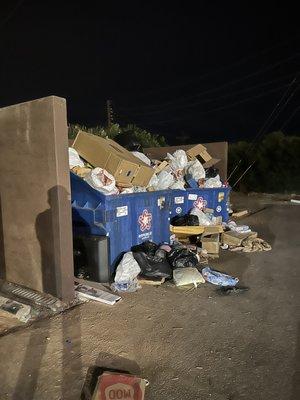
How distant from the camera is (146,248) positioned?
4773 millimetres

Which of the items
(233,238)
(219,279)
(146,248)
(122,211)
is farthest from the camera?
(233,238)

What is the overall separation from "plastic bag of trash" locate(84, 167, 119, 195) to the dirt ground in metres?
1.38

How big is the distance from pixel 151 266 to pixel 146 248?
347 mm

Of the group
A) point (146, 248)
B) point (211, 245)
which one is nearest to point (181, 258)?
point (146, 248)

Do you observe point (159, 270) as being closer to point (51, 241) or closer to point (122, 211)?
point (122, 211)

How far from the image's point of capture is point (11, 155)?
402 centimetres

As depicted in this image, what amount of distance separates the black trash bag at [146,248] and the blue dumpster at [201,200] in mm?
1437

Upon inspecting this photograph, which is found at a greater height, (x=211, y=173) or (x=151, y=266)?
(x=211, y=173)

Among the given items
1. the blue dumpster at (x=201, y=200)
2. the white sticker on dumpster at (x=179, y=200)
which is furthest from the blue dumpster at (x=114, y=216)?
the white sticker on dumpster at (x=179, y=200)

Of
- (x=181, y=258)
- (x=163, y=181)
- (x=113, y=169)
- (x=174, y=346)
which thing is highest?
(x=113, y=169)

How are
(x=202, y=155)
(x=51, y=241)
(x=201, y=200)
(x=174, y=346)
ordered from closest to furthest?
(x=174, y=346) < (x=51, y=241) < (x=201, y=200) < (x=202, y=155)

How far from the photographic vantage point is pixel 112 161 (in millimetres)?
4910

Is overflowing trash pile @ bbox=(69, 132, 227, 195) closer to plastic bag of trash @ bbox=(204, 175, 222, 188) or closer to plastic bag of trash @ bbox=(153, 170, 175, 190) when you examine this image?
plastic bag of trash @ bbox=(153, 170, 175, 190)

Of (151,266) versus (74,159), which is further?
(74,159)
